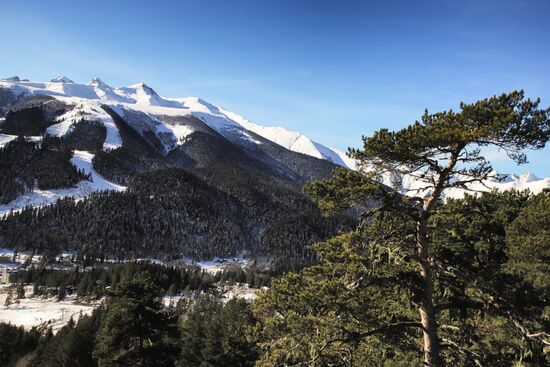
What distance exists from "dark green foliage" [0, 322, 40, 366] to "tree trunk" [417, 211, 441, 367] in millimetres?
72102

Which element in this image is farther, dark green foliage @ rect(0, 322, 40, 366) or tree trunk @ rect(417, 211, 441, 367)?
dark green foliage @ rect(0, 322, 40, 366)

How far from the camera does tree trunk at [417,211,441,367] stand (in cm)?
1134

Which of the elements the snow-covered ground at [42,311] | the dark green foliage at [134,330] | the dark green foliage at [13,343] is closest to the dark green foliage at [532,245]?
the dark green foliage at [134,330]

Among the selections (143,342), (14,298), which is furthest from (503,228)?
(14,298)

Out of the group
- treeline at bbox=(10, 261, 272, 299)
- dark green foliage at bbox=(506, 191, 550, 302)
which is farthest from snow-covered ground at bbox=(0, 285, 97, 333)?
dark green foliage at bbox=(506, 191, 550, 302)

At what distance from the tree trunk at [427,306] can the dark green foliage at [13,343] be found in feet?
237

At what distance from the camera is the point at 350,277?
39.7 ft

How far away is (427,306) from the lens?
1171 cm

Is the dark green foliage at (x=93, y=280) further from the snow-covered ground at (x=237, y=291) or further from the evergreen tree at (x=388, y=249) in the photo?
the evergreen tree at (x=388, y=249)

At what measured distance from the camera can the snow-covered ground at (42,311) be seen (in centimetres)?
10769

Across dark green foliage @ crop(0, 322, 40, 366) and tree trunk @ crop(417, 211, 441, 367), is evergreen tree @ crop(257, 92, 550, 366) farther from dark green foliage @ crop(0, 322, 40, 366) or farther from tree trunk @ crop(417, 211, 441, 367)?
dark green foliage @ crop(0, 322, 40, 366)

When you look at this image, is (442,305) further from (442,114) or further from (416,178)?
(442,114)

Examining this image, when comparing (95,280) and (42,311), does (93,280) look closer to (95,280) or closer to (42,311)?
(95,280)

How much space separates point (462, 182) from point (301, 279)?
605 cm
